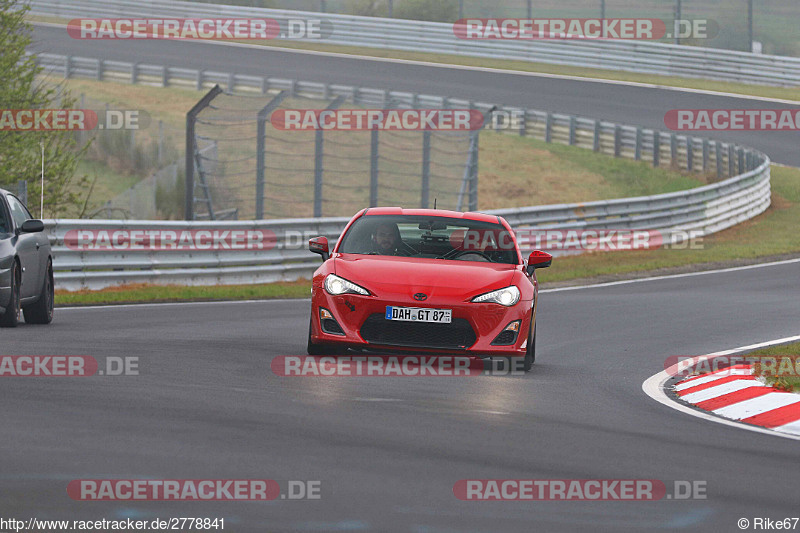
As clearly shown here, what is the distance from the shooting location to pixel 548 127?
42.0 metres

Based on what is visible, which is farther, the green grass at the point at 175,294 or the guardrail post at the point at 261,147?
the guardrail post at the point at 261,147

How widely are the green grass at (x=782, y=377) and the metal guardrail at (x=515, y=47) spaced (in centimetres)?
3661

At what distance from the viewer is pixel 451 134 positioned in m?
26.6

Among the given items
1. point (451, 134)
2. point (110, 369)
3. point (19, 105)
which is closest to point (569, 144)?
point (451, 134)

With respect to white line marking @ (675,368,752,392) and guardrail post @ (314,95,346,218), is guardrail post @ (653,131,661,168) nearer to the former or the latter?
guardrail post @ (314,95,346,218)

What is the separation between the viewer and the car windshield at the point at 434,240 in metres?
12.0

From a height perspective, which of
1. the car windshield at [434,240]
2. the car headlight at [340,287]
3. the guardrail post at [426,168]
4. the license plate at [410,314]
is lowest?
the guardrail post at [426,168]

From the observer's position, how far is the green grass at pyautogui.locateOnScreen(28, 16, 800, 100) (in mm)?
47781

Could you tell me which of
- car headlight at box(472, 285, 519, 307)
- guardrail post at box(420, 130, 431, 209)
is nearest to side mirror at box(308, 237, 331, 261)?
car headlight at box(472, 285, 519, 307)

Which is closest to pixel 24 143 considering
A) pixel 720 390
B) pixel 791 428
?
pixel 720 390

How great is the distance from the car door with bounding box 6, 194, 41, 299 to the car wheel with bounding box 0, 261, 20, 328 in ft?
0.51

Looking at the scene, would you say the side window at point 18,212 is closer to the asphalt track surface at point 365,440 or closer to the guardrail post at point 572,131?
the asphalt track surface at point 365,440

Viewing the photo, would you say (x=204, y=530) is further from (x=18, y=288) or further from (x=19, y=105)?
(x=19, y=105)

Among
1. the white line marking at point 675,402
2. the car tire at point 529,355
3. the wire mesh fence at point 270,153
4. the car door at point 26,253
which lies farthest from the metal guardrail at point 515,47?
the car tire at point 529,355
